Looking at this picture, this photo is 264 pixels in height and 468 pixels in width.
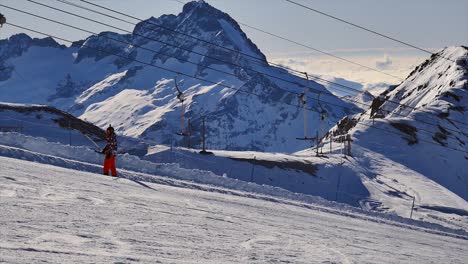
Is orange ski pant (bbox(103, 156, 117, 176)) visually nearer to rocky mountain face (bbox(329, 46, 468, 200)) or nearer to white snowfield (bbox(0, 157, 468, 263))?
white snowfield (bbox(0, 157, 468, 263))

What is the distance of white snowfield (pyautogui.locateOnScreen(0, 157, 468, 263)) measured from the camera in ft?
39.5

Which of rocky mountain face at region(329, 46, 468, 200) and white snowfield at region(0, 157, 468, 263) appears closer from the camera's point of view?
white snowfield at region(0, 157, 468, 263)

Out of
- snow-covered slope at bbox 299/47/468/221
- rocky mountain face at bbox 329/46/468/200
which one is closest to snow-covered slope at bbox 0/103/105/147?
snow-covered slope at bbox 299/47/468/221

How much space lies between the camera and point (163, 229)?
599 inches

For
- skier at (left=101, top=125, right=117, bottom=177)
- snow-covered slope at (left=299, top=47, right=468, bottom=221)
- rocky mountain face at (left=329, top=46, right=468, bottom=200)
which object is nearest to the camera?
skier at (left=101, top=125, right=117, bottom=177)

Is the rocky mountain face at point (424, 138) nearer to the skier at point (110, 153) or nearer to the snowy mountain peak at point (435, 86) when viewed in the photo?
the snowy mountain peak at point (435, 86)

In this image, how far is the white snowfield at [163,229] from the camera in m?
12.1

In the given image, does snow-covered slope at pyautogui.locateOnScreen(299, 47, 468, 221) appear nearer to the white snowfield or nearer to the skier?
the skier

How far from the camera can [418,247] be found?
2178cm

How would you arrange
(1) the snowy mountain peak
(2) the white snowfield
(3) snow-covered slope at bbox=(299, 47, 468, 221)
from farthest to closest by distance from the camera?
(1) the snowy mountain peak
(3) snow-covered slope at bbox=(299, 47, 468, 221)
(2) the white snowfield

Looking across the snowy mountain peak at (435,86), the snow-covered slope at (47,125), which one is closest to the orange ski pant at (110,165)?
the snow-covered slope at (47,125)

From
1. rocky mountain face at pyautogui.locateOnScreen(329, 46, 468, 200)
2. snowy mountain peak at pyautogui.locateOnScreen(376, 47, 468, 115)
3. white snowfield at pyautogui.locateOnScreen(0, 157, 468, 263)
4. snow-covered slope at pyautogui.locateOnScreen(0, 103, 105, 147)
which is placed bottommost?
white snowfield at pyautogui.locateOnScreen(0, 157, 468, 263)

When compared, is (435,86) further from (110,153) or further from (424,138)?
(110,153)

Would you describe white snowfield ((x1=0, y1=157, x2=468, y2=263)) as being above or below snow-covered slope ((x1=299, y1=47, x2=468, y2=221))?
below
